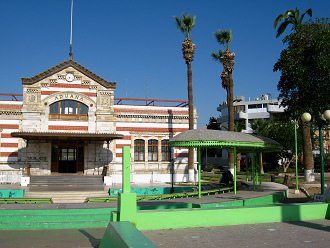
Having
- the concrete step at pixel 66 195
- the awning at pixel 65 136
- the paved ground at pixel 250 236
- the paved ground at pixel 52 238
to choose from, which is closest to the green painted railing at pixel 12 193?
the concrete step at pixel 66 195

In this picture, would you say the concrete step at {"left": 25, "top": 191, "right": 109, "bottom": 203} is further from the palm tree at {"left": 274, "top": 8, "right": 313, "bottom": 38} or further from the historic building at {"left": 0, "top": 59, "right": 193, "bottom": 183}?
the palm tree at {"left": 274, "top": 8, "right": 313, "bottom": 38}

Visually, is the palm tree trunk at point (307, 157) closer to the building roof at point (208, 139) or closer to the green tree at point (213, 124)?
the building roof at point (208, 139)

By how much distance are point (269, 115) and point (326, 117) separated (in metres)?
67.7

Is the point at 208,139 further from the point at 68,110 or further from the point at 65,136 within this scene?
the point at 68,110

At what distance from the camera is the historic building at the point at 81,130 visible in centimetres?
2906

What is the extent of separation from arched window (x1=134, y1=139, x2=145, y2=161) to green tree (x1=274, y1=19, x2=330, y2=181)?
13351 millimetres

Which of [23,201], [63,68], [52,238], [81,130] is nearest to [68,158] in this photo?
[81,130]

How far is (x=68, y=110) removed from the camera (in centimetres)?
3020

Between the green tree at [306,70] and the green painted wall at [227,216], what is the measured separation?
7.39 metres

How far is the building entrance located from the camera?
98.0ft

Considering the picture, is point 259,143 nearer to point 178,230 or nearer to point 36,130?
point 178,230

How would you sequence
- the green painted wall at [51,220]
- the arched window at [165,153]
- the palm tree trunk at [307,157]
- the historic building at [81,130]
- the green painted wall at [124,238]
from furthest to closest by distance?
the arched window at [165,153] < the historic building at [81,130] < the palm tree trunk at [307,157] < the green painted wall at [51,220] < the green painted wall at [124,238]

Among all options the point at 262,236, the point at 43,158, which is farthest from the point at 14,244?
the point at 43,158

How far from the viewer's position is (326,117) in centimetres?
1405
